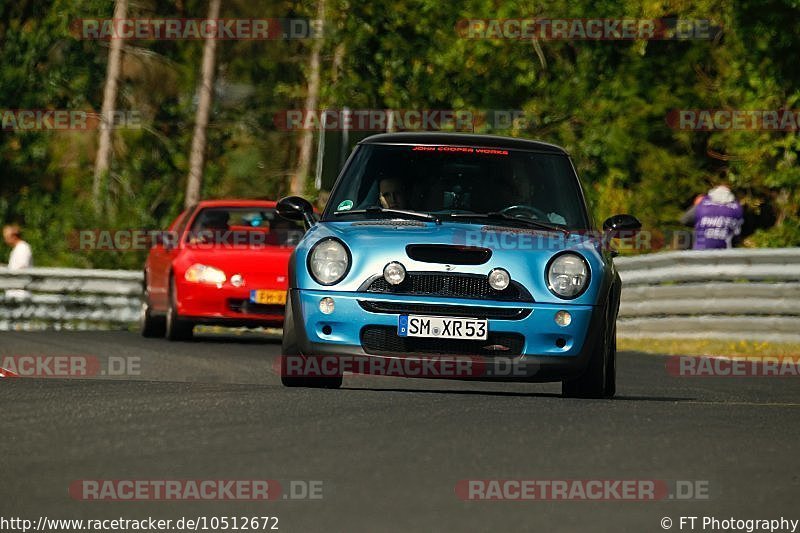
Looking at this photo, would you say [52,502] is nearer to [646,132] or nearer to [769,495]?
[769,495]

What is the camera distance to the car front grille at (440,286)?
9.57m

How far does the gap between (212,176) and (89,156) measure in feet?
11.0

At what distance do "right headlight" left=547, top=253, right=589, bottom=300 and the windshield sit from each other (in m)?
0.69

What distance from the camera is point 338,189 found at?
10.7 metres

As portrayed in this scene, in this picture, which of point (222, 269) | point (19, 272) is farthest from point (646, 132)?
point (222, 269)

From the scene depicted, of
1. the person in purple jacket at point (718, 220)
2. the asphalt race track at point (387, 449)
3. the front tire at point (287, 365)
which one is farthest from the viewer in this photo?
the person in purple jacket at point (718, 220)

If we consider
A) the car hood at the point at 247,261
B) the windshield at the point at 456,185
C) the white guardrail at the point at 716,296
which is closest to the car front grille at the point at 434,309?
the windshield at the point at 456,185

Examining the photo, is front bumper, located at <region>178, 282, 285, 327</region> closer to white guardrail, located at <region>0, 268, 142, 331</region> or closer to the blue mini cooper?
white guardrail, located at <region>0, 268, 142, 331</region>

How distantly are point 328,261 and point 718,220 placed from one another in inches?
429

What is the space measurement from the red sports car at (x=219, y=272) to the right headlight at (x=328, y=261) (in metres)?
7.81

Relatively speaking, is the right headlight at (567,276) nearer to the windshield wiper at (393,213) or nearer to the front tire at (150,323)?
the windshield wiper at (393,213)

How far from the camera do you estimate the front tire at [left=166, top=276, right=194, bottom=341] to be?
59.6 feet

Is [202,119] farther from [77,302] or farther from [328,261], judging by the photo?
[328,261]

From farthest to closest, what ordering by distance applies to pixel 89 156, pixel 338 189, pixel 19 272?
pixel 89 156 < pixel 19 272 < pixel 338 189
